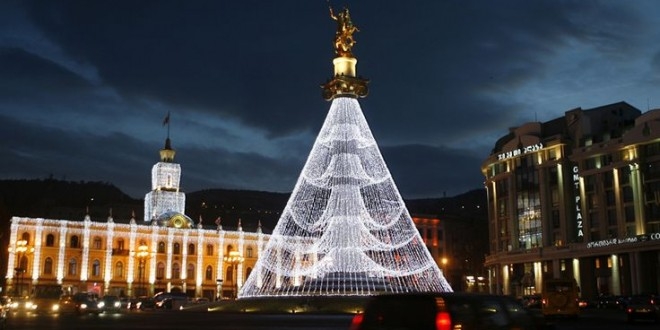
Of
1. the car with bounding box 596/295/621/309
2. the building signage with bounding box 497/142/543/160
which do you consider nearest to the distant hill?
the building signage with bounding box 497/142/543/160

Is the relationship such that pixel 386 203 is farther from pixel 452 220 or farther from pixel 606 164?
pixel 452 220

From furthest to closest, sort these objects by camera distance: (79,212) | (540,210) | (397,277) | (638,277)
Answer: (79,212) < (540,210) < (638,277) < (397,277)

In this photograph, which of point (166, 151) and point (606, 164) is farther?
point (166, 151)

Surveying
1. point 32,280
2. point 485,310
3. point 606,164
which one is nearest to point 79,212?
point 32,280

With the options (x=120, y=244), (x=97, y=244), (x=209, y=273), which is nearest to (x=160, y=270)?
(x=120, y=244)

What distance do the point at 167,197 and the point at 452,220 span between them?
46665 mm

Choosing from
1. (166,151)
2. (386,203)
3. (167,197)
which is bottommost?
(386,203)

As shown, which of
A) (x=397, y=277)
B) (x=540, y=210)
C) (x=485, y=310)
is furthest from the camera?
(x=540, y=210)

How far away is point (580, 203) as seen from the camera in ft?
259

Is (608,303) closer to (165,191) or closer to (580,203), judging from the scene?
(580,203)

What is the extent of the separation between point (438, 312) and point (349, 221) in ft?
115

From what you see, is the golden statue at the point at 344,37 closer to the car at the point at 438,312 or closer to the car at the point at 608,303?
the car at the point at 608,303

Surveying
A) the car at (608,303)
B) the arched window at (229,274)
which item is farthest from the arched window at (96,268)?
the car at (608,303)

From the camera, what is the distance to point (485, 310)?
10883 mm
